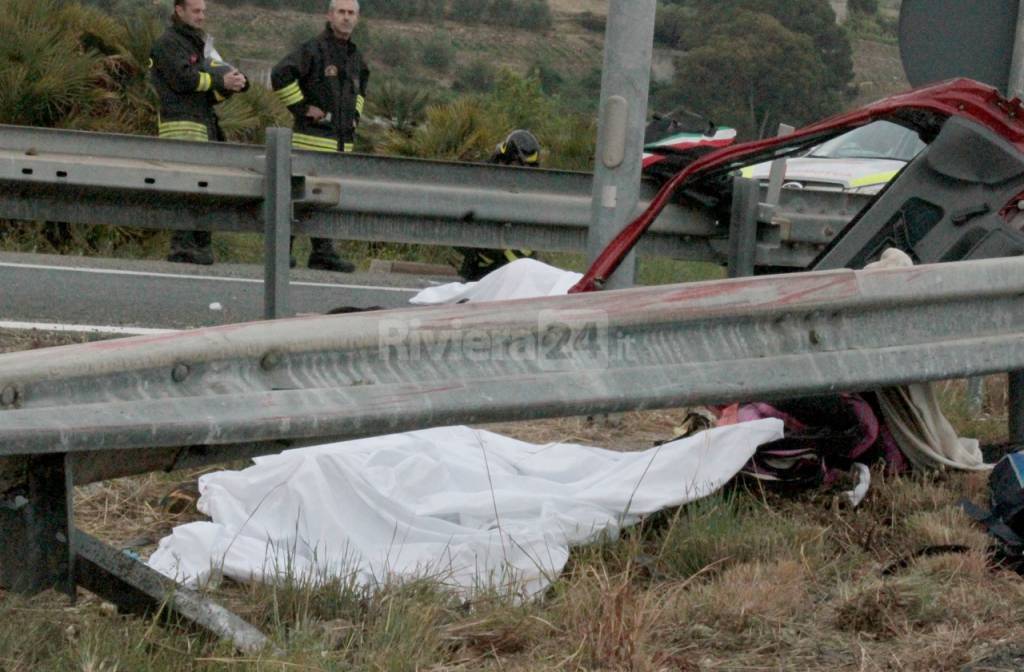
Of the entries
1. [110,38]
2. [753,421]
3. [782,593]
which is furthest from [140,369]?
[110,38]

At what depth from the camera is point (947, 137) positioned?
4742mm

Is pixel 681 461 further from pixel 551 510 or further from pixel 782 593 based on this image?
pixel 782 593

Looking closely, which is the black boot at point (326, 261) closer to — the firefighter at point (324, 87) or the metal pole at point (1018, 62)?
the firefighter at point (324, 87)

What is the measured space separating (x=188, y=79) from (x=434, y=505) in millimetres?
7664

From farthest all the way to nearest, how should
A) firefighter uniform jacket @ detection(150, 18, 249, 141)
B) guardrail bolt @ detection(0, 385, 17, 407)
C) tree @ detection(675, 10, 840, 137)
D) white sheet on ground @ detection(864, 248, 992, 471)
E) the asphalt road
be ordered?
tree @ detection(675, 10, 840, 137)
firefighter uniform jacket @ detection(150, 18, 249, 141)
the asphalt road
white sheet on ground @ detection(864, 248, 992, 471)
guardrail bolt @ detection(0, 385, 17, 407)

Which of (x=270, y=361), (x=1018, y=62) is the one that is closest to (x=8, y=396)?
(x=270, y=361)

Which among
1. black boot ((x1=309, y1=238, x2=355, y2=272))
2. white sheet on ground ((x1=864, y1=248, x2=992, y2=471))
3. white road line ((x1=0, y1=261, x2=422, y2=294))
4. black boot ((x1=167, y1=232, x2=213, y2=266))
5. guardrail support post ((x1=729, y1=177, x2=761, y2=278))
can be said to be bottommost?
black boot ((x1=309, y1=238, x2=355, y2=272))

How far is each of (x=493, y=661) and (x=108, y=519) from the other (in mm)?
1587

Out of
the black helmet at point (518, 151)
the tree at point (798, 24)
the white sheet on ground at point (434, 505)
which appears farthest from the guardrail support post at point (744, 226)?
the tree at point (798, 24)

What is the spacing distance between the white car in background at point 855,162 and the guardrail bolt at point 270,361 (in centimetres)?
939

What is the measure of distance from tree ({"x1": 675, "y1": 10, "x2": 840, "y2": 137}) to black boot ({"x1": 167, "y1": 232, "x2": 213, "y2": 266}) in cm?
1114

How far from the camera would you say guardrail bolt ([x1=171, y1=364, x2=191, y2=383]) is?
107 inches

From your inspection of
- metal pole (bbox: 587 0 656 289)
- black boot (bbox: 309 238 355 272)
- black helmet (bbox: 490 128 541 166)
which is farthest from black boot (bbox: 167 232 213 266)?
metal pole (bbox: 587 0 656 289)

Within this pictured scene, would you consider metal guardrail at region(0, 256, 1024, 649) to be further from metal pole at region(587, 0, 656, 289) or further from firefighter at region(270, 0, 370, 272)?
firefighter at region(270, 0, 370, 272)
